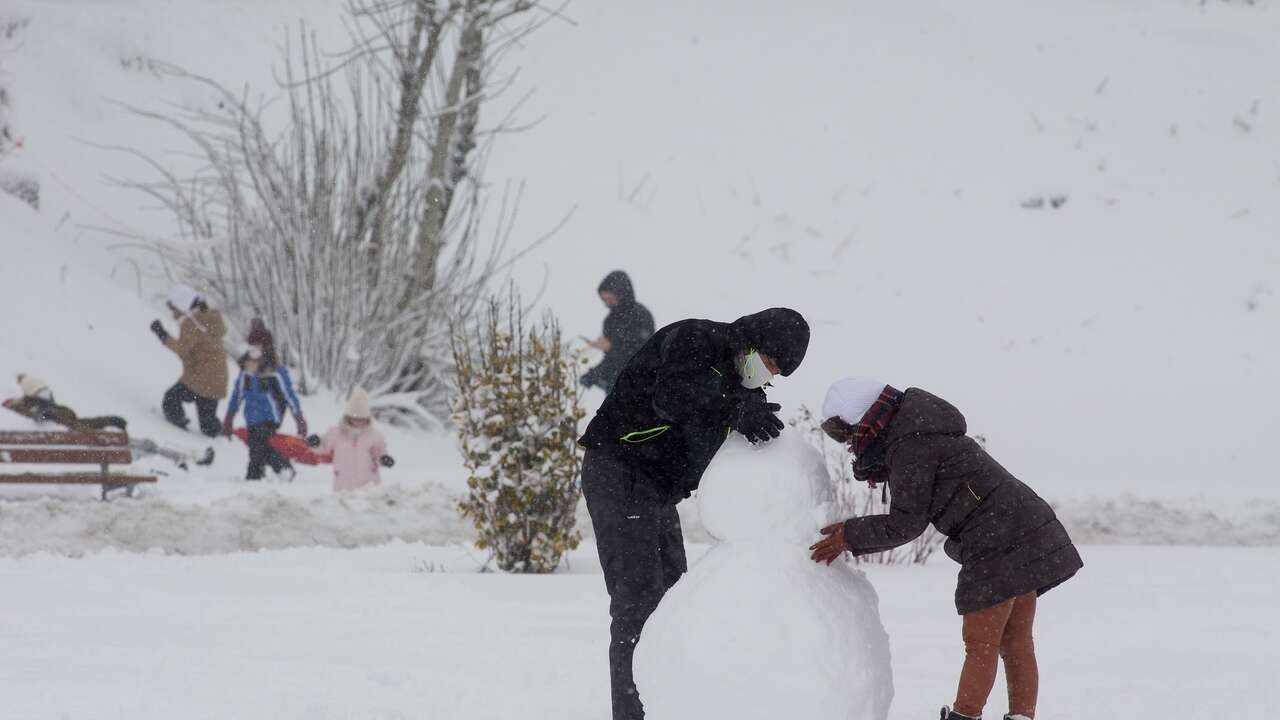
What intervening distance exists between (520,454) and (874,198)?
13335mm

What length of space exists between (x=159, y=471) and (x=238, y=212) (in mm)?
4360

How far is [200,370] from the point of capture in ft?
40.2

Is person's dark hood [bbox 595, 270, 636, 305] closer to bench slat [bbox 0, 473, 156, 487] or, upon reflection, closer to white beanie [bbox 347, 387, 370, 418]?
white beanie [bbox 347, 387, 370, 418]

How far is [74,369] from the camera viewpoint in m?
12.6

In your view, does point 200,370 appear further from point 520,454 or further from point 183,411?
point 520,454

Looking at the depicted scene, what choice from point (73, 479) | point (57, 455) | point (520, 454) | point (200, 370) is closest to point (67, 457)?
point (57, 455)

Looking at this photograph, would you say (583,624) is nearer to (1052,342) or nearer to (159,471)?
(159,471)

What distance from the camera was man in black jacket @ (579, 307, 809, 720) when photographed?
3.42 m

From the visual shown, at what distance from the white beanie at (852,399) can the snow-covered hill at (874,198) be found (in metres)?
6.85

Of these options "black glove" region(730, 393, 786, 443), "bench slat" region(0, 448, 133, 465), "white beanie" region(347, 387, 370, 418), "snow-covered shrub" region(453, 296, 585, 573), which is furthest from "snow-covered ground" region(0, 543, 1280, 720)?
"white beanie" region(347, 387, 370, 418)

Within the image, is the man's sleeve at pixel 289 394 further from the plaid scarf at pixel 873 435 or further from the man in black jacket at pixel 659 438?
the plaid scarf at pixel 873 435

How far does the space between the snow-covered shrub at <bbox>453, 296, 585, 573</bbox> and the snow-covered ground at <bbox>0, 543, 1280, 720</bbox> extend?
0.28 m

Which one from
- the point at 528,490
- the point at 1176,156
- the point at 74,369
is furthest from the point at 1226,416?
the point at 74,369

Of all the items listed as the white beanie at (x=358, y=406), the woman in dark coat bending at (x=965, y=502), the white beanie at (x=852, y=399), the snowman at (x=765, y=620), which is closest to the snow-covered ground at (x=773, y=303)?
the white beanie at (x=358, y=406)
